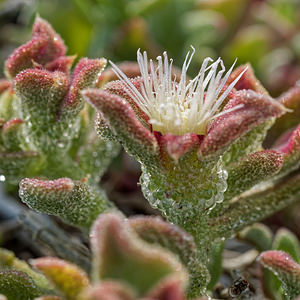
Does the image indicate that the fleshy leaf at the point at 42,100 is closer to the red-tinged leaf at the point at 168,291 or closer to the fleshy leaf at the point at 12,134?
the fleshy leaf at the point at 12,134

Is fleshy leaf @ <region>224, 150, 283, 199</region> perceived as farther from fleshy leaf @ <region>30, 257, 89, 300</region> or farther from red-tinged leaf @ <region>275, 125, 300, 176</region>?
fleshy leaf @ <region>30, 257, 89, 300</region>

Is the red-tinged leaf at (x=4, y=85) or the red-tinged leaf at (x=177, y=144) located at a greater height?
the red-tinged leaf at (x=177, y=144)

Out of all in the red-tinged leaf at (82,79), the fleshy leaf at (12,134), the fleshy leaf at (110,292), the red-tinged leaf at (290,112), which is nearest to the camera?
the fleshy leaf at (110,292)

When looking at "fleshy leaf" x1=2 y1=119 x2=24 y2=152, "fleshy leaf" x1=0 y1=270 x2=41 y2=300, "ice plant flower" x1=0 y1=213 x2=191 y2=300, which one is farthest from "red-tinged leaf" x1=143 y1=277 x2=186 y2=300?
"fleshy leaf" x1=2 y1=119 x2=24 y2=152

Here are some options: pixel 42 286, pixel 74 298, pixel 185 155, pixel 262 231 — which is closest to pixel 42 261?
pixel 74 298

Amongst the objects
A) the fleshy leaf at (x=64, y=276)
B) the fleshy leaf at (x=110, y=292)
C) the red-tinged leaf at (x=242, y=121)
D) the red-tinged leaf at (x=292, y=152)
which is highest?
the red-tinged leaf at (x=242, y=121)

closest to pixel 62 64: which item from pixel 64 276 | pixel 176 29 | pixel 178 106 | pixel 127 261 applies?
pixel 178 106

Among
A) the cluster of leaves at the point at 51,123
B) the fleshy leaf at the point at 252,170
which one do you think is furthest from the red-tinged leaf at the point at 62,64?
the fleshy leaf at the point at 252,170

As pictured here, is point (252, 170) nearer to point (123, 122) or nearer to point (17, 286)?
point (123, 122)
